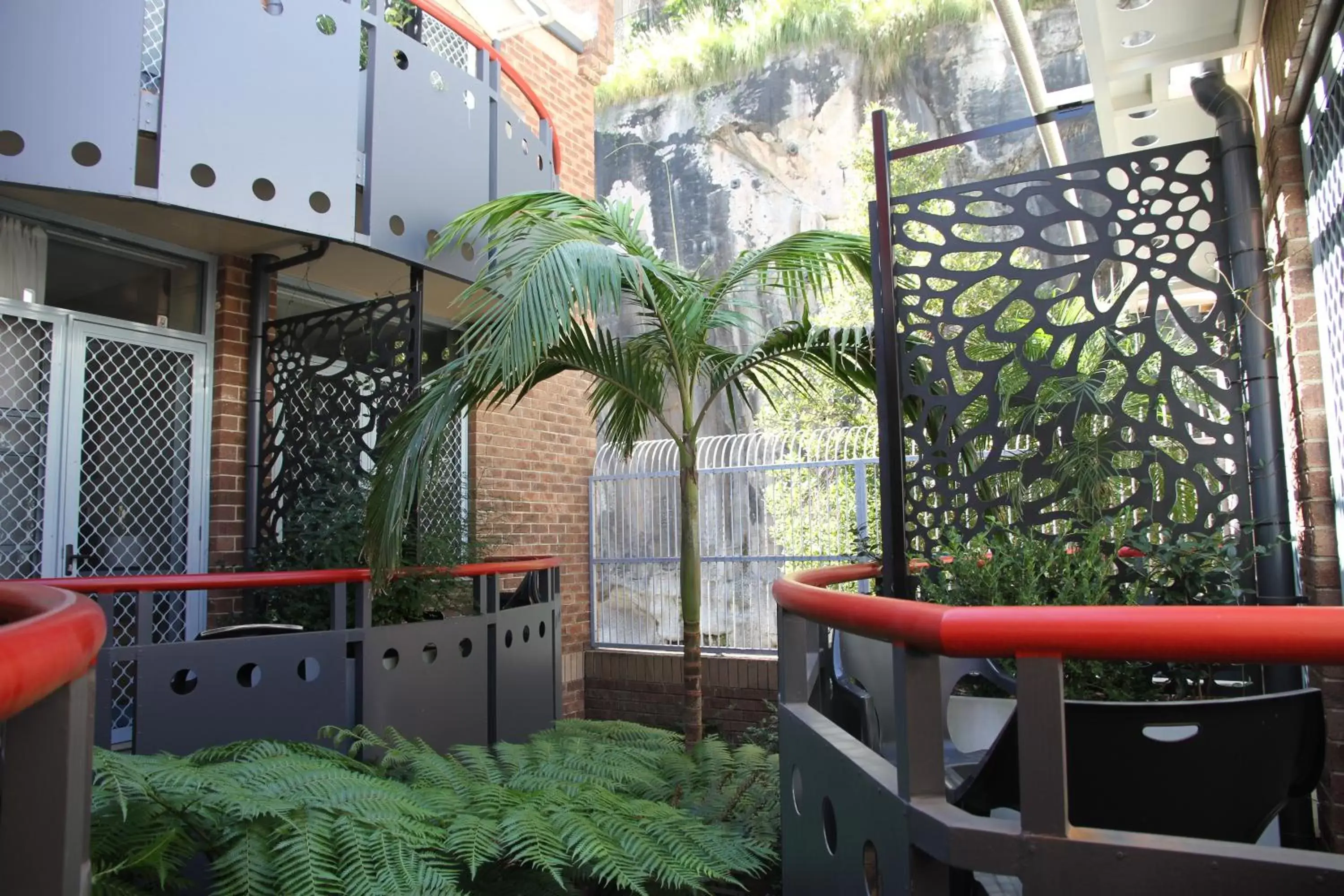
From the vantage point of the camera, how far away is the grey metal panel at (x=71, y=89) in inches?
163

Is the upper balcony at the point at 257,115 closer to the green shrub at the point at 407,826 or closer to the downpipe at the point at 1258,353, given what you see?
the green shrub at the point at 407,826

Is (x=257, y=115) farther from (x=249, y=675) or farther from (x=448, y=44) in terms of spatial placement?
(x=249, y=675)

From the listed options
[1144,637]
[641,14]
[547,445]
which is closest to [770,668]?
[547,445]

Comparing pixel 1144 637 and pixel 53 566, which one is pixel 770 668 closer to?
pixel 53 566

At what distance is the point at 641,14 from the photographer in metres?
28.0

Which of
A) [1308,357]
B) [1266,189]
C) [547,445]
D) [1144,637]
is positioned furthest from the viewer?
[547,445]

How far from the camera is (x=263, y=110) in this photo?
477 centimetres

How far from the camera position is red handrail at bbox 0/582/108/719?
0.80 m

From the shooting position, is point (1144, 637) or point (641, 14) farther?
point (641, 14)

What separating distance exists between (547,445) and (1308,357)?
6.16 m

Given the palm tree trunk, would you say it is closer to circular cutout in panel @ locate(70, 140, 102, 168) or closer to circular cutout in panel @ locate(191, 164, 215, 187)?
circular cutout in panel @ locate(191, 164, 215, 187)

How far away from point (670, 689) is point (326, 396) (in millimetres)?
3960

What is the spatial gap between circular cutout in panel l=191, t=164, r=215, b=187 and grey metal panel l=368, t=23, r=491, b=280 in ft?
2.94

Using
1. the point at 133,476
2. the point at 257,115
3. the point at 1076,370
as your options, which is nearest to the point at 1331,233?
the point at 1076,370
